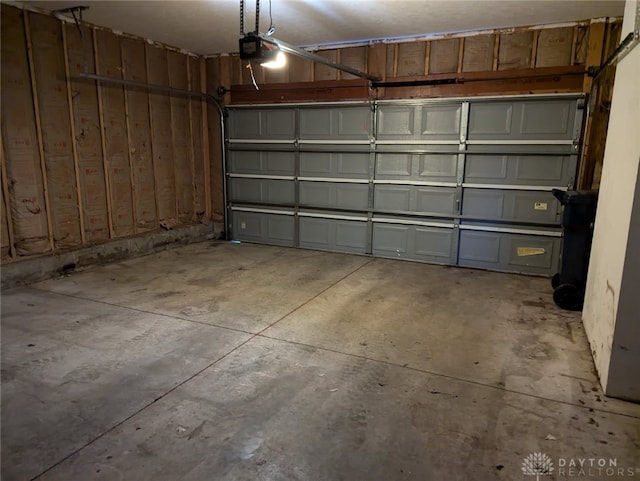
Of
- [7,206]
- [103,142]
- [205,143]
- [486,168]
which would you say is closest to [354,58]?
[486,168]

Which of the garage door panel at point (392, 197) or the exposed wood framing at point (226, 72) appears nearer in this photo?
the garage door panel at point (392, 197)

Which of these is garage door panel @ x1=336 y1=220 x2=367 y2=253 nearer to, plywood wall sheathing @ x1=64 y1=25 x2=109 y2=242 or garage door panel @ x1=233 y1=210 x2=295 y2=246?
garage door panel @ x1=233 y1=210 x2=295 y2=246

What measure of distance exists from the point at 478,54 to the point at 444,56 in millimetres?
407

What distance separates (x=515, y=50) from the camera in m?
5.05

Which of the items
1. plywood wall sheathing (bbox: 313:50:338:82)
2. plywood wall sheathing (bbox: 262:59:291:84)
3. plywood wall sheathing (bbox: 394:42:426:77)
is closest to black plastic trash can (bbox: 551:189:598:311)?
plywood wall sheathing (bbox: 394:42:426:77)

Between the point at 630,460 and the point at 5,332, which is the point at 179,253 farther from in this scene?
the point at 630,460

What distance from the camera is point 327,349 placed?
10.4 ft

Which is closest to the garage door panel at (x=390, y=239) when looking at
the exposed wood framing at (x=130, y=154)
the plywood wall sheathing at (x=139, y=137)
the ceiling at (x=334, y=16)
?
the ceiling at (x=334, y=16)

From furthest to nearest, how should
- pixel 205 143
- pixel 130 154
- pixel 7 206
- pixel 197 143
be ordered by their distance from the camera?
1. pixel 205 143
2. pixel 197 143
3. pixel 130 154
4. pixel 7 206

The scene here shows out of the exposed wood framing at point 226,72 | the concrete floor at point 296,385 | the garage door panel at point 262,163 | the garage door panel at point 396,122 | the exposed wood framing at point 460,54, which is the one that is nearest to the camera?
the concrete floor at point 296,385

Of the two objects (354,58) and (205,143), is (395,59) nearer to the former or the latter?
(354,58)

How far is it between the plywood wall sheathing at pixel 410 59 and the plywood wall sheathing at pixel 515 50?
3.11 feet

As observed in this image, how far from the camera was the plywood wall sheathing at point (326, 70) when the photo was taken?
19.4ft

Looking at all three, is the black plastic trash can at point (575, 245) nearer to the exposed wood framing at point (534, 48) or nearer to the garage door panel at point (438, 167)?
the garage door panel at point (438, 167)
